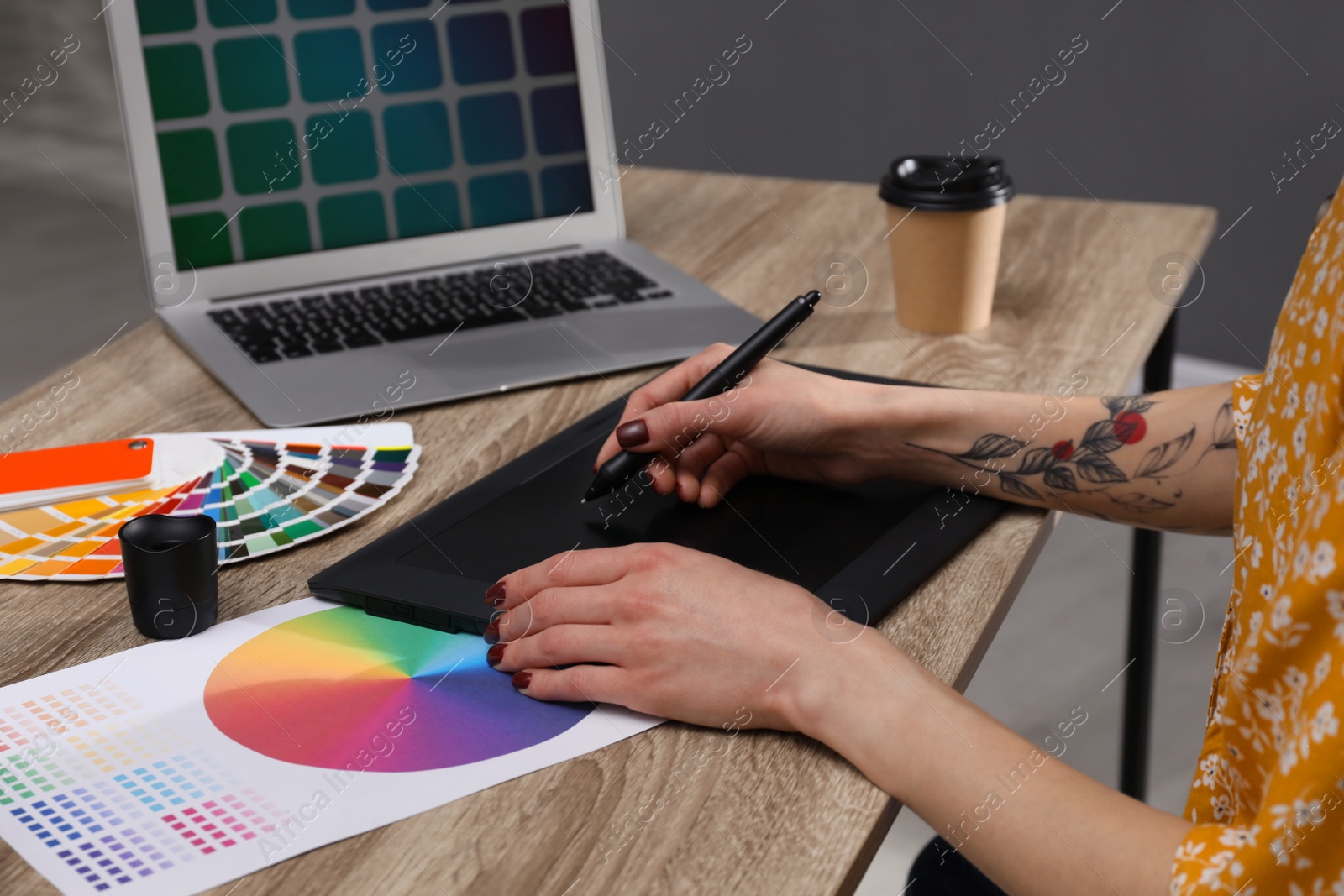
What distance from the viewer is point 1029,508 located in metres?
0.88

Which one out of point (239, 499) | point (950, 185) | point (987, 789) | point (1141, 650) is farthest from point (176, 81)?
point (1141, 650)

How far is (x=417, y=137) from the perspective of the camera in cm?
125

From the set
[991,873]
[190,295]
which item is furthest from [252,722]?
[190,295]

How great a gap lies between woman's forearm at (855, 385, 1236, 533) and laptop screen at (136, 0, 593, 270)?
1.86 feet

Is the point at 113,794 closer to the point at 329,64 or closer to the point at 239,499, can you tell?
the point at 239,499

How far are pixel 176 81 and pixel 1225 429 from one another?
0.99m

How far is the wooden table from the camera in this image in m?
0.55

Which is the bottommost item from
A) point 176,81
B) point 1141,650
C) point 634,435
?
point 1141,650

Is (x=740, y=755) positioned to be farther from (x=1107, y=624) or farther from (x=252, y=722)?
(x=1107, y=624)

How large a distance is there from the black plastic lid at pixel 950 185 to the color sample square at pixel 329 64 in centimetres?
56

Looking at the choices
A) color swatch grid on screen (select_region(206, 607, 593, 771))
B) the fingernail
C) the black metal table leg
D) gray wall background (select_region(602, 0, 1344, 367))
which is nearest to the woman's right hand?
the fingernail

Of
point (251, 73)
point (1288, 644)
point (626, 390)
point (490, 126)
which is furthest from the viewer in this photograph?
point (490, 126)

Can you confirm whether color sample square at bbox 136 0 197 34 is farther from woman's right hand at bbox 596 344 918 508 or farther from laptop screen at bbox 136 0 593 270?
woman's right hand at bbox 596 344 918 508

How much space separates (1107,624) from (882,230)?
1.13 m
